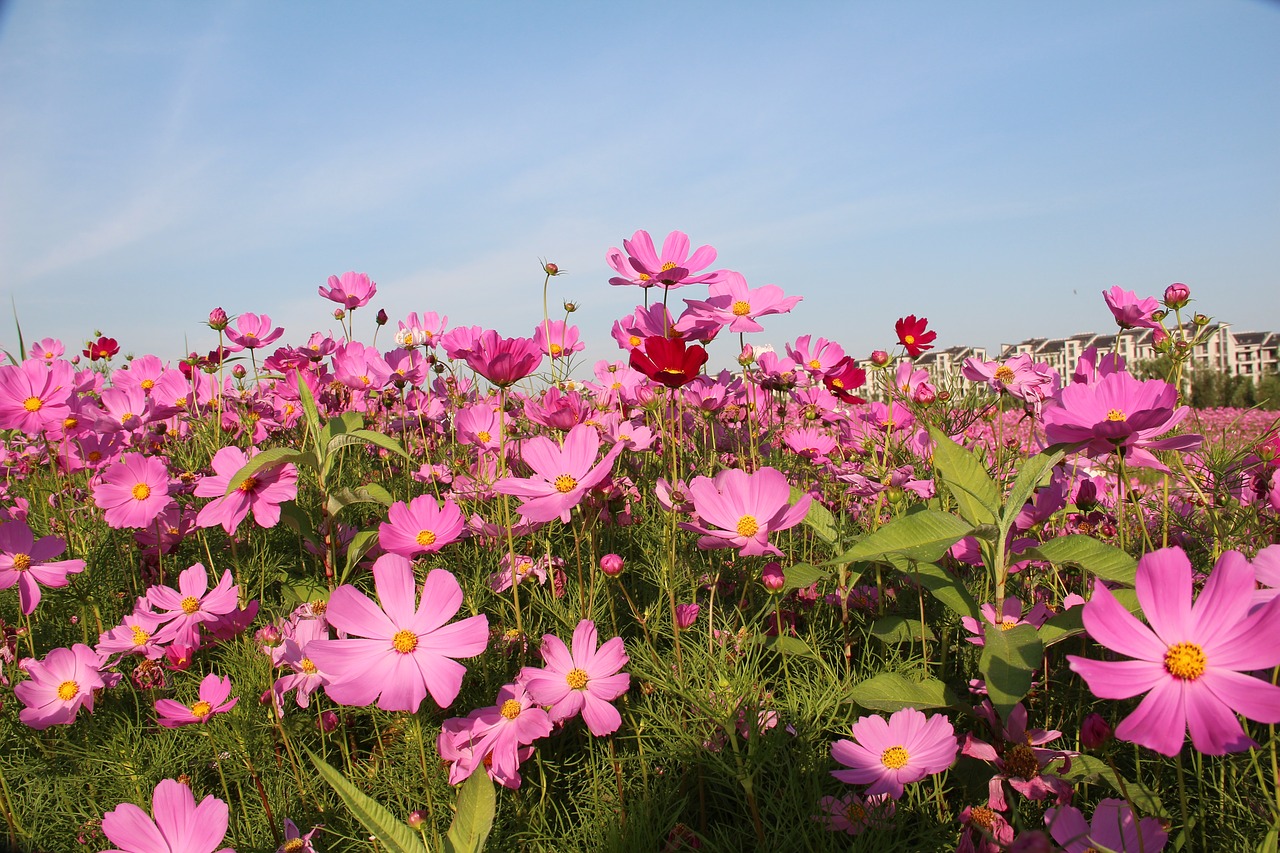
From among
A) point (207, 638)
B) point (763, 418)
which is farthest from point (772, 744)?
point (763, 418)

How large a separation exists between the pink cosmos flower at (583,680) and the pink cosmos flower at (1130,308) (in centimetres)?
131

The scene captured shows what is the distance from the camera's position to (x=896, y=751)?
101 cm

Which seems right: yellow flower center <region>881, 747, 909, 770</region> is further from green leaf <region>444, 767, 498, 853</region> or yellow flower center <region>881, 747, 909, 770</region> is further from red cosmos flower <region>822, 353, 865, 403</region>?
red cosmos flower <region>822, 353, 865, 403</region>

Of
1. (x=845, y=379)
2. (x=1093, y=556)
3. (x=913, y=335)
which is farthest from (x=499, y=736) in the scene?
(x=913, y=335)

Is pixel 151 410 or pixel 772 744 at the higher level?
pixel 151 410

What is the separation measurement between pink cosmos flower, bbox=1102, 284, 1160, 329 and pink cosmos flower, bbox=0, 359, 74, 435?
243cm

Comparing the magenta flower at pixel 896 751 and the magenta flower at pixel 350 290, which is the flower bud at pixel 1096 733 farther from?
the magenta flower at pixel 350 290

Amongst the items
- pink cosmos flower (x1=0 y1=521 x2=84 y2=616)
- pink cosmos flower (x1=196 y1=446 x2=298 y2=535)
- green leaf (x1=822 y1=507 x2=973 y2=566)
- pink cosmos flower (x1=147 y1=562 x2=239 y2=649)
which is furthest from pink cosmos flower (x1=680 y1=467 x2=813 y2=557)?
pink cosmos flower (x1=0 y1=521 x2=84 y2=616)

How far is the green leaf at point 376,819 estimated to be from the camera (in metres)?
0.65

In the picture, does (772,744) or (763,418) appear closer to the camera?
(772,744)

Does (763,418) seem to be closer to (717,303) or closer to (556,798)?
(717,303)

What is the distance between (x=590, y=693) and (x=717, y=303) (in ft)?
2.74

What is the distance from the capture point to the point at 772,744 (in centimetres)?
106

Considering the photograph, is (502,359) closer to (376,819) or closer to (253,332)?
(376,819)
